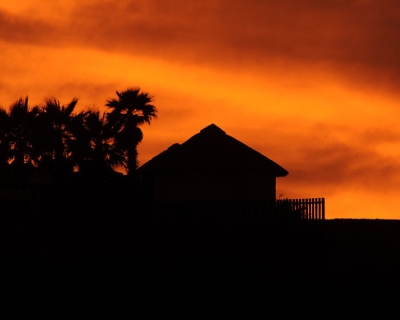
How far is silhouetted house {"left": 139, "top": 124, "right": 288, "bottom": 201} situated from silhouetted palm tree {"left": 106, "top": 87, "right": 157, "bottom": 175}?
A: 25.3 ft

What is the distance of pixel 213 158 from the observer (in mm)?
40906

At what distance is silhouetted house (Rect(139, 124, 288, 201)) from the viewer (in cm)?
4097

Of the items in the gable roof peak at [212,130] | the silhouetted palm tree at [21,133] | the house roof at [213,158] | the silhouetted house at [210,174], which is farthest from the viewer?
the silhouetted palm tree at [21,133]

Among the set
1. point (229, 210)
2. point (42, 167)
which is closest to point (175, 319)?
point (229, 210)

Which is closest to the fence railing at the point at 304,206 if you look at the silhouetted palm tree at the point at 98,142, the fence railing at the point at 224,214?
the fence railing at the point at 224,214

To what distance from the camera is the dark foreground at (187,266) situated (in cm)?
1827

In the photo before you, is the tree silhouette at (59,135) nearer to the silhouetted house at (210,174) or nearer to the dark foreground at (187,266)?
the silhouetted house at (210,174)

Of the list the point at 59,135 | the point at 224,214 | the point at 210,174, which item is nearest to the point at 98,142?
the point at 59,135

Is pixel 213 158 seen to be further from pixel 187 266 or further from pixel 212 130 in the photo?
pixel 187 266

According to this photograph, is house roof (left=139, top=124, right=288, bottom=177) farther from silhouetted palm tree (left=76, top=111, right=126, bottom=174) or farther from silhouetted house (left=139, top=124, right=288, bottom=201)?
silhouetted palm tree (left=76, top=111, right=126, bottom=174)

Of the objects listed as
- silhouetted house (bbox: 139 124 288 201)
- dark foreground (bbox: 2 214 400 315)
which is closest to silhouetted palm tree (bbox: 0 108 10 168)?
silhouetted house (bbox: 139 124 288 201)

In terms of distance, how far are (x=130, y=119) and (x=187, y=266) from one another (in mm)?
29439

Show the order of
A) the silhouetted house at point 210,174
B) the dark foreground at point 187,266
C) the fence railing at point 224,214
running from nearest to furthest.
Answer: the dark foreground at point 187,266
the fence railing at point 224,214
the silhouetted house at point 210,174

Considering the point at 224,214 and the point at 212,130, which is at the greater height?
the point at 212,130
